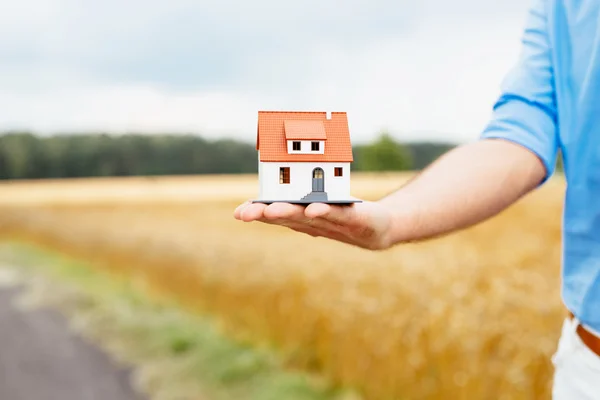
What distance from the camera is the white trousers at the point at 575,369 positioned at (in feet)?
7.38

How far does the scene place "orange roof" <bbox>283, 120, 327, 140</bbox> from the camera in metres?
1.95

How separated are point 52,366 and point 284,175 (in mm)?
7740

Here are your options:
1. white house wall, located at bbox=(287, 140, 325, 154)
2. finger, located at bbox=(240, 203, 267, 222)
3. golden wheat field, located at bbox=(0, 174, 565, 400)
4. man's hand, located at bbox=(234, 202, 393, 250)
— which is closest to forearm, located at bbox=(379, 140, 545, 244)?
man's hand, located at bbox=(234, 202, 393, 250)

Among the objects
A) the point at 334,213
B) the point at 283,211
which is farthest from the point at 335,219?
the point at 283,211

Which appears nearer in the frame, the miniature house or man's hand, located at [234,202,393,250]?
man's hand, located at [234,202,393,250]

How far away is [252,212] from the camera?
154 cm

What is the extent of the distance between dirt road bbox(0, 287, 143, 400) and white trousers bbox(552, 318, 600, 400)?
235 inches

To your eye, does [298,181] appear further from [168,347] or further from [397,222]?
[168,347]

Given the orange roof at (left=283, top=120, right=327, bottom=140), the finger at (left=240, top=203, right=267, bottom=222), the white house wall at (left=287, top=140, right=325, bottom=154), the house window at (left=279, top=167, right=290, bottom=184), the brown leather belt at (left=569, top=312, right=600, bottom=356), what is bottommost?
the brown leather belt at (left=569, top=312, right=600, bottom=356)

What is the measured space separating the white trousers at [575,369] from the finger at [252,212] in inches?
48.4

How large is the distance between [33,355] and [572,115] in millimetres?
8550

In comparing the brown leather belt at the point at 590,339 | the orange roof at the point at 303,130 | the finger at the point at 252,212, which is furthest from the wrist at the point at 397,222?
the brown leather belt at the point at 590,339

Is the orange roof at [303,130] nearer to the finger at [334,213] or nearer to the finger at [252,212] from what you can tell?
the finger at [334,213]

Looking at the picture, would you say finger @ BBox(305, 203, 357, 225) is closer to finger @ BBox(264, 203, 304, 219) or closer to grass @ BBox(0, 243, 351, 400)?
finger @ BBox(264, 203, 304, 219)
